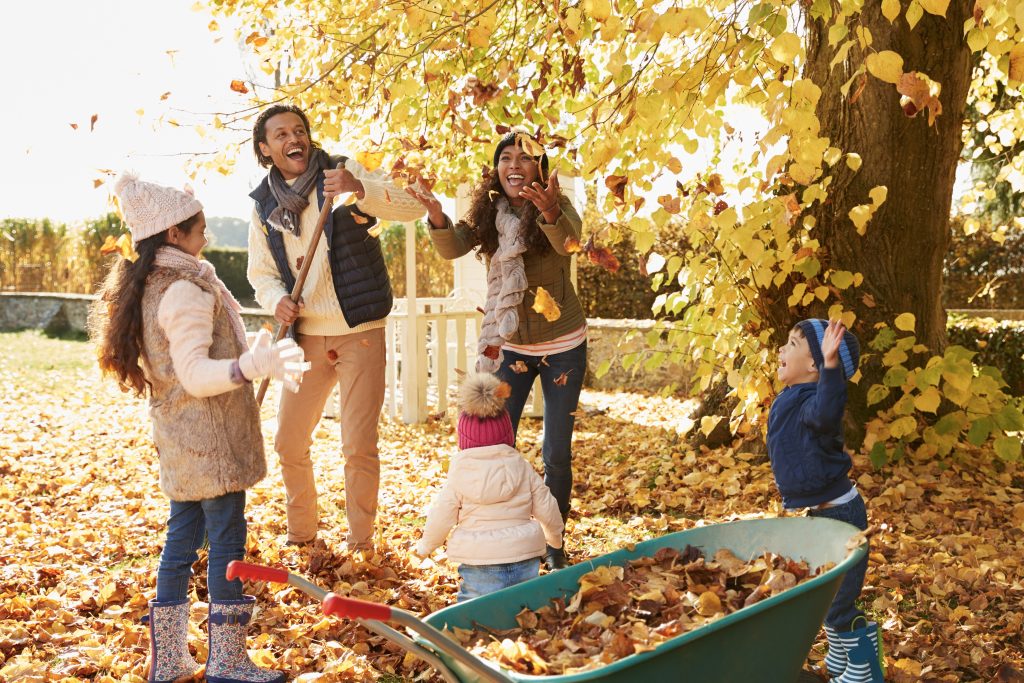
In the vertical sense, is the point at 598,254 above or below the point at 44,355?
above

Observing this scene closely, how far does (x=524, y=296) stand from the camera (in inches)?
149

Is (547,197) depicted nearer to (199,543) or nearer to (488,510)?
(488,510)

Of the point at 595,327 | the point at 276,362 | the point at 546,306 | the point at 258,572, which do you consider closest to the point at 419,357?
the point at 595,327

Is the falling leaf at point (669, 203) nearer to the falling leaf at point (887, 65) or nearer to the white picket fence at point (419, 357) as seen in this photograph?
the falling leaf at point (887, 65)

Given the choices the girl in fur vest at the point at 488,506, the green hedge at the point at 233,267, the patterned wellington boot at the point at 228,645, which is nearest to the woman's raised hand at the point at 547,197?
the girl in fur vest at the point at 488,506

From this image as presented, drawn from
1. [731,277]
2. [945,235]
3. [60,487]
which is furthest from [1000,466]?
[60,487]

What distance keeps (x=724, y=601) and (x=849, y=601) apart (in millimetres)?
503

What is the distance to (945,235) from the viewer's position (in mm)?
5434

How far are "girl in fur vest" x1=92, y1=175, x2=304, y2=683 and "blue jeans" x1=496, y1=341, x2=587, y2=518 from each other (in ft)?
3.97

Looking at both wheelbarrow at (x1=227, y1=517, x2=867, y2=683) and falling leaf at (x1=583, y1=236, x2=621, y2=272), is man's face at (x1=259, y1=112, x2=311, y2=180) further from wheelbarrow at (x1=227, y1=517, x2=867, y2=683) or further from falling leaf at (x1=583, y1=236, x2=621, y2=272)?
wheelbarrow at (x1=227, y1=517, x2=867, y2=683)

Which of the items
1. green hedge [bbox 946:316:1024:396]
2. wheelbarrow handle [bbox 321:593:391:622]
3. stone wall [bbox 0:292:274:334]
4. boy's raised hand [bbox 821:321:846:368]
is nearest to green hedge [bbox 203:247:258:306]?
stone wall [bbox 0:292:274:334]

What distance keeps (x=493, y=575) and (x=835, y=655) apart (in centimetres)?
105

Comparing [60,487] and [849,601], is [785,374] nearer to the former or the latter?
[849,601]

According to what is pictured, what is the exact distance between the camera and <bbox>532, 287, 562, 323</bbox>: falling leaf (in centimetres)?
347
